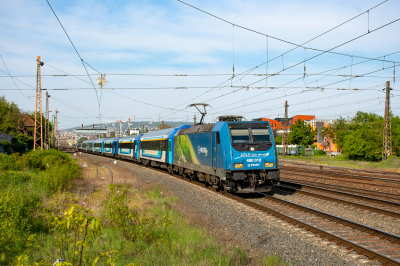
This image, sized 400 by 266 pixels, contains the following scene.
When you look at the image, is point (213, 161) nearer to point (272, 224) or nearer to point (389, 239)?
point (272, 224)

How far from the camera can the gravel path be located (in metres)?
6.31

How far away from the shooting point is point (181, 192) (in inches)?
575

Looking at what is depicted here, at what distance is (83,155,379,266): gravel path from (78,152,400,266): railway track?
0.20m

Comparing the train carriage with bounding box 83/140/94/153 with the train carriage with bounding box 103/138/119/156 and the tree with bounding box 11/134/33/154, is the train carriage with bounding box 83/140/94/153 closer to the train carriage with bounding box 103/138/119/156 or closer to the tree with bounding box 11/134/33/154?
the train carriage with bounding box 103/138/119/156

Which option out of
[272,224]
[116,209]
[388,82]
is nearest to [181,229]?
[116,209]

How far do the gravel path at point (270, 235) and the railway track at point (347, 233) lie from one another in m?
0.20

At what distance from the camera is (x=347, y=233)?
7785 millimetres

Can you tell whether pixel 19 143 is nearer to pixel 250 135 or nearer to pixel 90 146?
pixel 250 135

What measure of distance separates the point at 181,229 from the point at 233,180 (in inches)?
194

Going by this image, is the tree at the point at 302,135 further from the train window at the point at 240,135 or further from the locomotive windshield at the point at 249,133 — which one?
the train window at the point at 240,135

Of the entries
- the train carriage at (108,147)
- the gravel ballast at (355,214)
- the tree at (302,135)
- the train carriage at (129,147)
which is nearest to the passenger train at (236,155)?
the gravel ballast at (355,214)

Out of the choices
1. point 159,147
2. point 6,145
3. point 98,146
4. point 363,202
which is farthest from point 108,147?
point 363,202

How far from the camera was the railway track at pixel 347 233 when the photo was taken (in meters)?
6.35

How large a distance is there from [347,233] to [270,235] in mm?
1973
